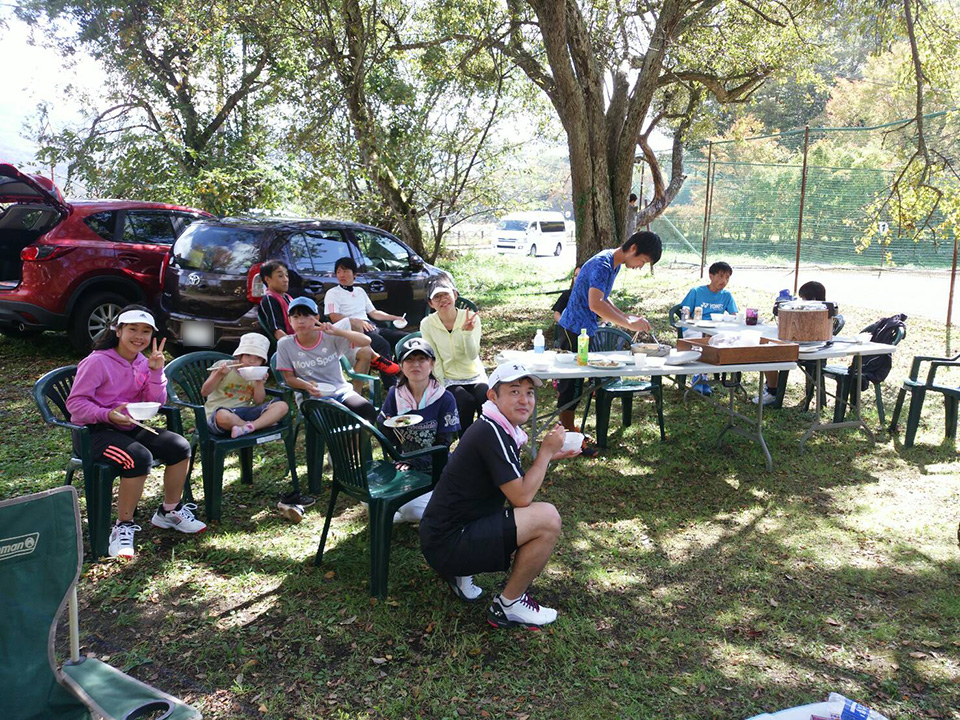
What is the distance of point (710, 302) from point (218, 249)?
189 inches

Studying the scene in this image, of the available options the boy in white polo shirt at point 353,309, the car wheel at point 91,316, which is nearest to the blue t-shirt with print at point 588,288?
the boy in white polo shirt at point 353,309

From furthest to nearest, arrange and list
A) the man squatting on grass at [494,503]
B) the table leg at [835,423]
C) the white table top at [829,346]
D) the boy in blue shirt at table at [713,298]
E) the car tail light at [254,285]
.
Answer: the boy in blue shirt at table at [713,298] < the car tail light at [254,285] < the table leg at [835,423] < the white table top at [829,346] < the man squatting on grass at [494,503]

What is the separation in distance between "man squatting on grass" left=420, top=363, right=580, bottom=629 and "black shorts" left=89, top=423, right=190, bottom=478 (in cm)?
164

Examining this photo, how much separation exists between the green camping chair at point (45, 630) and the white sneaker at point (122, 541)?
1807mm

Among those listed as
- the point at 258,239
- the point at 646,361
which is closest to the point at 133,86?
the point at 258,239

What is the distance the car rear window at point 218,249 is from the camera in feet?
23.6

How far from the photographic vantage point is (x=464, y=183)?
14.7 metres

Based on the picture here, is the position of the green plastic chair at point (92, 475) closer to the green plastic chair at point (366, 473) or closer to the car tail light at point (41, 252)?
the green plastic chair at point (366, 473)

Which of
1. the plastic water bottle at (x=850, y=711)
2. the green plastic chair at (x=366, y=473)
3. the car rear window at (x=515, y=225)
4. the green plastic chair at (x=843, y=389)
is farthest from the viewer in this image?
the car rear window at (x=515, y=225)

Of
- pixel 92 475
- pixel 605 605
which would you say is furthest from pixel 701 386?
pixel 92 475

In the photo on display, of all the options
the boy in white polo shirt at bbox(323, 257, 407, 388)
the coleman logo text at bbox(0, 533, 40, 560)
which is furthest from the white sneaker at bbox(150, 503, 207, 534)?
the boy in white polo shirt at bbox(323, 257, 407, 388)

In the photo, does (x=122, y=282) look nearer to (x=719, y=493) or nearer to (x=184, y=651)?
(x=184, y=651)

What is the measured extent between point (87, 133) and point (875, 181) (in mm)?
15853

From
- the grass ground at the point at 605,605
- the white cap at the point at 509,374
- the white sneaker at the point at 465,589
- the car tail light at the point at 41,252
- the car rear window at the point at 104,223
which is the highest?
the car rear window at the point at 104,223
